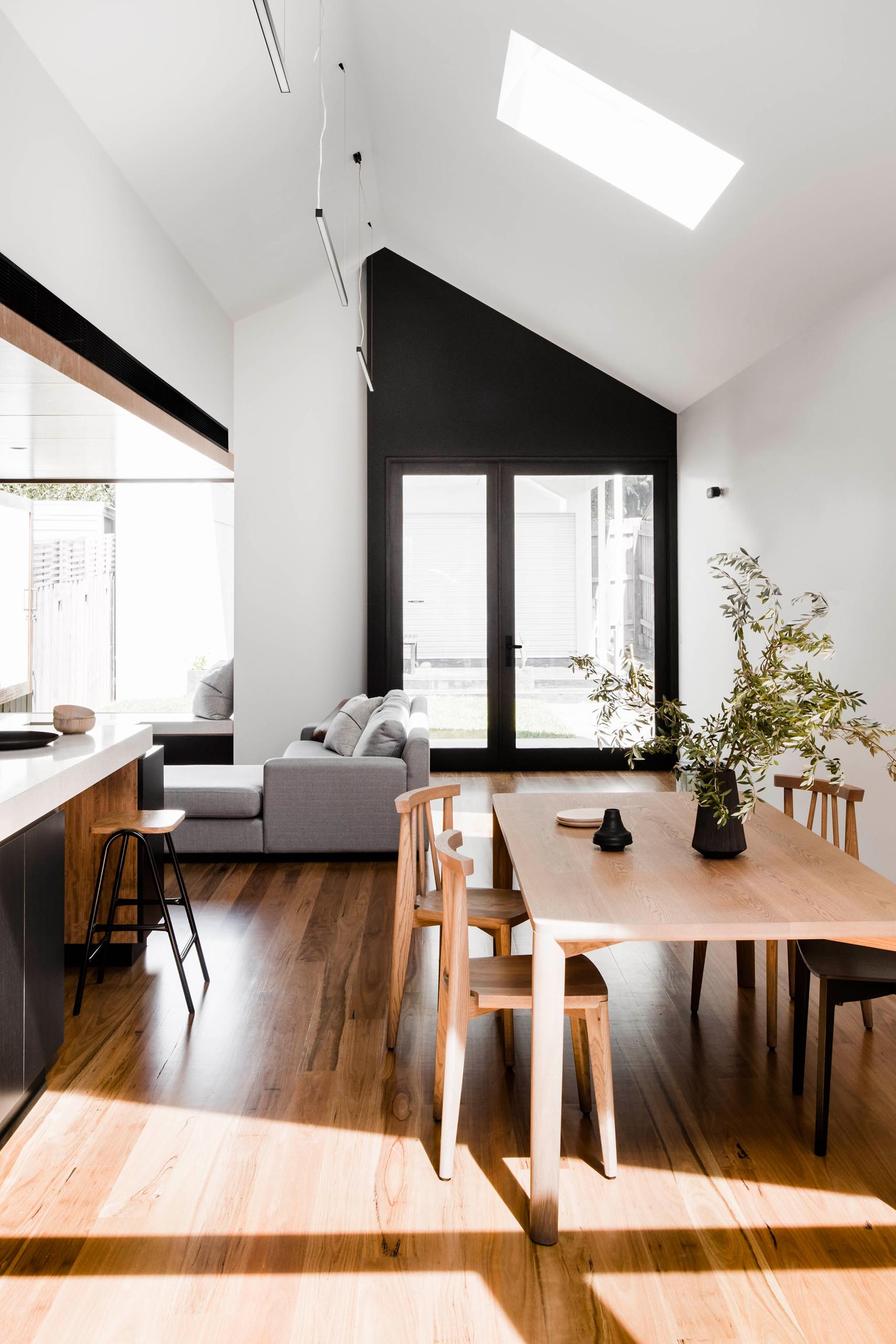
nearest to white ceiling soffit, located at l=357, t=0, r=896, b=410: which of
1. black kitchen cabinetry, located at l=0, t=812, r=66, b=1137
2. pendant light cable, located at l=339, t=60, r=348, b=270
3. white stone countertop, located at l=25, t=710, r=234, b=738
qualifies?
pendant light cable, located at l=339, t=60, r=348, b=270

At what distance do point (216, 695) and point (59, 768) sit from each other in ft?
16.1

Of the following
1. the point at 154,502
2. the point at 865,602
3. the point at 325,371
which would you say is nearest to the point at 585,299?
the point at 325,371

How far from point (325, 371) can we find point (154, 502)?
2556 millimetres

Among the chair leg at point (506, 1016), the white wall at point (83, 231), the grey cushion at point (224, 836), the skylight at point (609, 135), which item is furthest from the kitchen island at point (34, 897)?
the skylight at point (609, 135)

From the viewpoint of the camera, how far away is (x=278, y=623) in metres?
7.58

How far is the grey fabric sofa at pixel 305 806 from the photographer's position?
5094 millimetres

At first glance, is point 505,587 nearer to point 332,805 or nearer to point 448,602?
point 448,602

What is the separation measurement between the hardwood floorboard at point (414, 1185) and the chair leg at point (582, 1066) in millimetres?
48

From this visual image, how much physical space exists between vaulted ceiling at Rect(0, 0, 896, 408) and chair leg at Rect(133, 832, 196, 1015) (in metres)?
2.88

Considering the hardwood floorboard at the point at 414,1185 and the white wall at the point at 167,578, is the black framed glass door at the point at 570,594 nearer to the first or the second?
the white wall at the point at 167,578

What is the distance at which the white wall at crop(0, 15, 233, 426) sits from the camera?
3.32 m

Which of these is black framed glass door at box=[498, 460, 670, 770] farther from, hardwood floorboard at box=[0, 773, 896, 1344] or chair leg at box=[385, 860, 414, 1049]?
chair leg at box=[385, 860, 414, 1049]

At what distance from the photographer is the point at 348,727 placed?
227 inches

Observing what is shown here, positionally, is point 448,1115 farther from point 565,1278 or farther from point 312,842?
point 312,842
